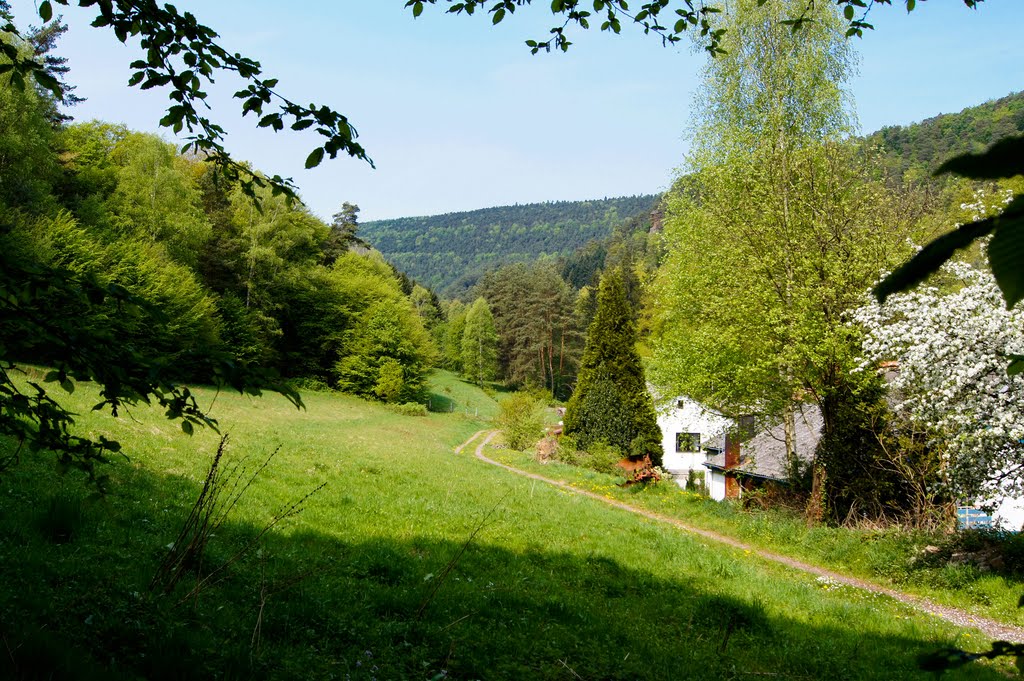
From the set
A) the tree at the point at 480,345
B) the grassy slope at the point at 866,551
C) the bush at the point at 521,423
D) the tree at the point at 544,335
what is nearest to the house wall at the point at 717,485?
the bush at the point at 521,423

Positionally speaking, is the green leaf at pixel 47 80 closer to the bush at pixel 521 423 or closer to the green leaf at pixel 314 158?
the green leaf at pixel 314 158

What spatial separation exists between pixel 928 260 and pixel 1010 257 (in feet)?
0.42

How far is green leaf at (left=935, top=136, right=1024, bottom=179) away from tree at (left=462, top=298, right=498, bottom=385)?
285ft

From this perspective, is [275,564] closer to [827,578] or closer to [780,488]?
[827,578]

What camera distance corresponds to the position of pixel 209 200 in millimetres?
51125

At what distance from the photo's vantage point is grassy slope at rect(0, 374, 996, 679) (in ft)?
16.5

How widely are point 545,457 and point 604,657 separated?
27.9 m

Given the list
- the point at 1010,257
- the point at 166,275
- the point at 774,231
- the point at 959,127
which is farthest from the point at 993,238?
the point at 959,127

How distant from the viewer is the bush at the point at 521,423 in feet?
130

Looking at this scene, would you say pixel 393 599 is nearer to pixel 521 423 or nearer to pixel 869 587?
pixel 869 587

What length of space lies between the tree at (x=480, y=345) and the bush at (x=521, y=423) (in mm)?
46308

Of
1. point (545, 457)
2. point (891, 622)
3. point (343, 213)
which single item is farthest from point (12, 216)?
point (343, 213)

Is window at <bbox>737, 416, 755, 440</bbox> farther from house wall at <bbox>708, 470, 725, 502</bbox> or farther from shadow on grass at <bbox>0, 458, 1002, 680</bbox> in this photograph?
shadow on grass at <bbox>0, 458, 1002, 680</bbox>

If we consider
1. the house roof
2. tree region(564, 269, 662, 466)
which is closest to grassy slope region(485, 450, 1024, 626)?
the house roof
